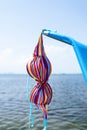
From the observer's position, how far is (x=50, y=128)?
21.1 m

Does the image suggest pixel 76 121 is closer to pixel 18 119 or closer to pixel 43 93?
pixel 18 119

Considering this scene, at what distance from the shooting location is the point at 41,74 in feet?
25.7

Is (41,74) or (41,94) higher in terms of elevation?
(41,74)

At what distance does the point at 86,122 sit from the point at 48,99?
56.0 feet

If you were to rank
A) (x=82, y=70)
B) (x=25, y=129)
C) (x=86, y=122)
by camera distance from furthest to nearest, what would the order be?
(x=86, y=122)
(x=25, y=129)
(x=82, y=70)

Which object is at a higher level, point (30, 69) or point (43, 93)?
point (30, 69)

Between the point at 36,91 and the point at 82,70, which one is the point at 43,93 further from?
the point at 82,70

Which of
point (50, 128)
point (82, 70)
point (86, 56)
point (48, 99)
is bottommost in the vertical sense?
point (50, 128)

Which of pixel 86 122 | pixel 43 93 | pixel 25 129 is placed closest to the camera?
pixel 43 93

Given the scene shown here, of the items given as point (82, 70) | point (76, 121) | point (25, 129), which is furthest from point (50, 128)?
point (82, 70)

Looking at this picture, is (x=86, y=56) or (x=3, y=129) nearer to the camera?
(x=86, y=56)

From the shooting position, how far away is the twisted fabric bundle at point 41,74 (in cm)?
780

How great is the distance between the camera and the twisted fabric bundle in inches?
307

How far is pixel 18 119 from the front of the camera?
81.3ft
